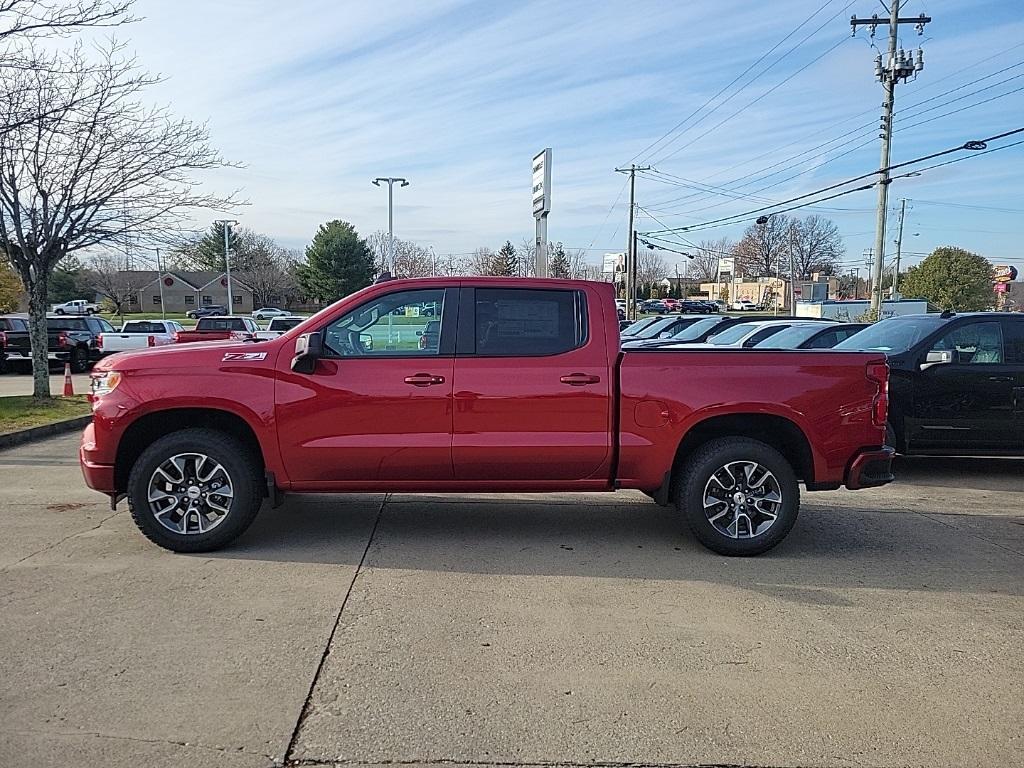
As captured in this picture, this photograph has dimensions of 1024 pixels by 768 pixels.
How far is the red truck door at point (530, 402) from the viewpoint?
5.72 metres

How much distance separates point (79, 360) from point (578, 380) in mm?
21613

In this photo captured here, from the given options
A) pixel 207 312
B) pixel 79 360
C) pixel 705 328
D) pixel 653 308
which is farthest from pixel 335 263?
pixel 705 328

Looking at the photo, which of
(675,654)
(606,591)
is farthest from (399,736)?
(606,591)

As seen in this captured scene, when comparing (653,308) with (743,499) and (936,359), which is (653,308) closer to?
(936,359)

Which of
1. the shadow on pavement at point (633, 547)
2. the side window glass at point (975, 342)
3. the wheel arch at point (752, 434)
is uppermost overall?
the side window glass at point (975, 342)

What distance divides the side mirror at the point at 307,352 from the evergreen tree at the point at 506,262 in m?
45.3

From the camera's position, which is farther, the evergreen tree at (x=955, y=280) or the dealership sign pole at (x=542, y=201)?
the evergreen tree at (x=955, y=280)

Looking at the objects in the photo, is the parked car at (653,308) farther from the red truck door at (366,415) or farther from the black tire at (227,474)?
the black tire at (227,474)

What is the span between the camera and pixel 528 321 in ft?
19.4

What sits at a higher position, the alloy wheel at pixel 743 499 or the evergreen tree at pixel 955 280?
the evergreen tree at pixel 955 280

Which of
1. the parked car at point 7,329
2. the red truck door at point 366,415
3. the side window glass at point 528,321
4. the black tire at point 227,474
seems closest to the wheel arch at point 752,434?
the side window glass at point 528,321

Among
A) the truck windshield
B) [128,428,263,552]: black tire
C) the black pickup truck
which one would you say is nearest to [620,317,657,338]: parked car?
the truck windshield

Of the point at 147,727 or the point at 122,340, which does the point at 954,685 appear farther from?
the point at 122,340

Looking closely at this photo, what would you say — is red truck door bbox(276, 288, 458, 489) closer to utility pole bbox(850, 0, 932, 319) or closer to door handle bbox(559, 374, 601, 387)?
door handle bbox(559, 374, 601, 387)
